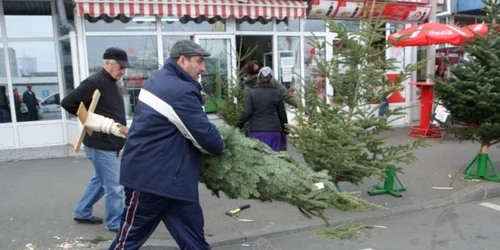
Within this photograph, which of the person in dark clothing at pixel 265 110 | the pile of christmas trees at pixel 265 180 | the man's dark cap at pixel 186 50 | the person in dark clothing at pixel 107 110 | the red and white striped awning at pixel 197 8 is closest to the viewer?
the man's dark cap at pixel 186 50

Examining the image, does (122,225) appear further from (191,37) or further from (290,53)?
(290,53)

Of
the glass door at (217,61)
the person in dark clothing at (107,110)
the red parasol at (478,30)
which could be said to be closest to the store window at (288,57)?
the glass door at (217,61)

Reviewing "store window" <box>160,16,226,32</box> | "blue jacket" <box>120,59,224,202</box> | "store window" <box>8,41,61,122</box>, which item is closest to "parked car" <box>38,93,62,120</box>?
"store window" <box>8,41,61,122</box>

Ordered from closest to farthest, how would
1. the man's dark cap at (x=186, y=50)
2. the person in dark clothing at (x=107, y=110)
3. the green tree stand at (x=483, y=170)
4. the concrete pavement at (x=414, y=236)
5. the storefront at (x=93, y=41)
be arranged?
the man's dark cap at (x=186, y=50) → the person in dark clothing at (x=107, y=110) → the concrete pavement at (x=414, y=236) → the green tree stand at (x=483, y=170) → the storefront at (x=93, y=41)

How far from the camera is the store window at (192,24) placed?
9.12 metres

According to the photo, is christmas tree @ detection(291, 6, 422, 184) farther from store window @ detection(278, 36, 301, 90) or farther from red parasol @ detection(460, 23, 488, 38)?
store window @ detection(278, 36, 301, 90)

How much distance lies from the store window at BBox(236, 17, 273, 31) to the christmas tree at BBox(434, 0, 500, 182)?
4.51 metres

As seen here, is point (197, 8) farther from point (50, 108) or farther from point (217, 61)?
point (50, 108)

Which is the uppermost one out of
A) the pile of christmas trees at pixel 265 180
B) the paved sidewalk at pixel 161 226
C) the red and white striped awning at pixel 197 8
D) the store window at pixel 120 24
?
the red and white striped awning at pixel 197 8

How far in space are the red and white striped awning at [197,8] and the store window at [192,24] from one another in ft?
2.00

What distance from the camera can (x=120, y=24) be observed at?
8695 mm

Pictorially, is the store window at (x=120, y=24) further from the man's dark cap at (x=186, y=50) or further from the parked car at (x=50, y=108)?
the man's dark cap at (x=186, y=50)

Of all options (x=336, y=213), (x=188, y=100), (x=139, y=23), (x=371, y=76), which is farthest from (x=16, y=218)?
(x=139, y=23)

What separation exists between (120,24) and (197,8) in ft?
5.10
